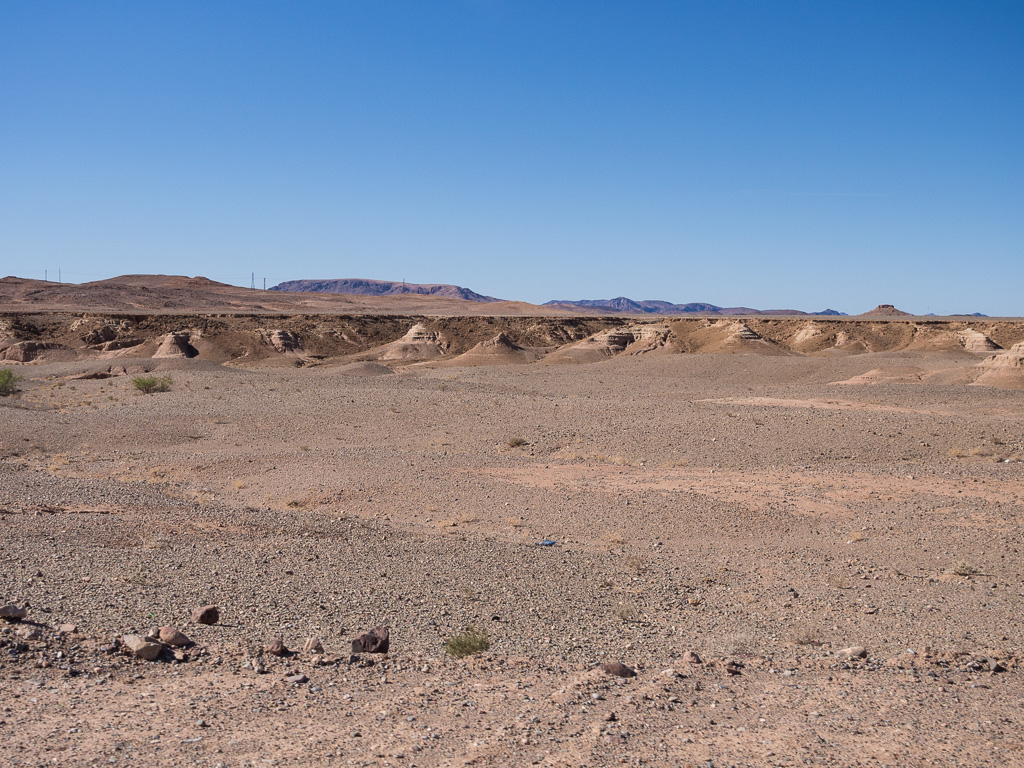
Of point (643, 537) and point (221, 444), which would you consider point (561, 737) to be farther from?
point (221, 444)

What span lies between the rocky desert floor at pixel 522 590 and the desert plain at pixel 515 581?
39 millimetres

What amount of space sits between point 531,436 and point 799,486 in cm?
688

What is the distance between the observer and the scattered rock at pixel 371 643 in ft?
21.6

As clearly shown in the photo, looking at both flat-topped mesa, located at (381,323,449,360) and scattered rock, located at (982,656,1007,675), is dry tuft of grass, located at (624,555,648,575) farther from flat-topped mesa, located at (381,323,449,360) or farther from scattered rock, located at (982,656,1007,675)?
flat-topped mesa, located at (381,323,449,360)

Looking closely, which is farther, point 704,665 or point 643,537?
point 643,537

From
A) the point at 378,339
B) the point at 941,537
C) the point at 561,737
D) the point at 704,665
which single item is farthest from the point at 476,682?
the point at 378,339

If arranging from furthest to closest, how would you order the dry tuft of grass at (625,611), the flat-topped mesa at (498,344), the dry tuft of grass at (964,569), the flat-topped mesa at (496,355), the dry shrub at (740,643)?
the flat-topped mesa at (498,344)
the flat-topped mesa at (496,355)
the dry tuft of grass at (964,569)
the dry tuft of grass at (625,611)
the dry shrub at (740,643)

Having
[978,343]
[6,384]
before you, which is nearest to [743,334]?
[978,343]

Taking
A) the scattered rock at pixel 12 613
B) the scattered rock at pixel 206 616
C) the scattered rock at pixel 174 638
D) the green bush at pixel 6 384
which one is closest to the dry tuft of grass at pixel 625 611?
the scattered rock at pixel 206 616

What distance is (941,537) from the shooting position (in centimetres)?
1140

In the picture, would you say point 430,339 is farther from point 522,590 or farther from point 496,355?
point 522,590

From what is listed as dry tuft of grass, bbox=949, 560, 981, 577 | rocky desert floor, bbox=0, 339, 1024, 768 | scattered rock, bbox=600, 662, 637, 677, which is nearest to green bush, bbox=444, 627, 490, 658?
rocky desert floor, bbox=0, 339, 1024, 768

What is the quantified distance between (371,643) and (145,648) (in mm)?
1612

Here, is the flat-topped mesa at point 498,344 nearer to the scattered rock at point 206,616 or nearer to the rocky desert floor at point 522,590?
the rocky desert floor at point 522,590
